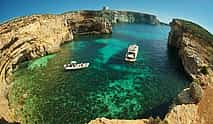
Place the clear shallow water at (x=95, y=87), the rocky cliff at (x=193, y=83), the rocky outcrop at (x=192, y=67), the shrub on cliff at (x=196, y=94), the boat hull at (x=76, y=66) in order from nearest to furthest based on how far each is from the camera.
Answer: the rocky cliff at (x=193, y=83)
the rocky outcrop at (x=192, y=67)
the shrub on cliff at (x=196, y=94)
the clear shallow water at (x=95, y=87)
the boat hull at (x=76, y=66)

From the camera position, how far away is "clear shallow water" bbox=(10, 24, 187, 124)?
37.8 meters

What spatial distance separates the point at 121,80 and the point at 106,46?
115ft

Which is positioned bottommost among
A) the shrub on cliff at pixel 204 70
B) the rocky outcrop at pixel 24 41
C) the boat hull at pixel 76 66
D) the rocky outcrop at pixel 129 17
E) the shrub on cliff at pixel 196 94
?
the shrub on cliff at pixel 196 94

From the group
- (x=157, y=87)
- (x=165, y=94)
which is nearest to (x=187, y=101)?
(x=165, y=94)

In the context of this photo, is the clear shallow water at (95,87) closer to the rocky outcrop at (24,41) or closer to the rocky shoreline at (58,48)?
the rocky outcrop at (24,41)

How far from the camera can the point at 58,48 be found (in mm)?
76625

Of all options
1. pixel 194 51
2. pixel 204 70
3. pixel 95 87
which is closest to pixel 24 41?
pixel 95 87

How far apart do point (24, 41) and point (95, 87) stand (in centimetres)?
2644

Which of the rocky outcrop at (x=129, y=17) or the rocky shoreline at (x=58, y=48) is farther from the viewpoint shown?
the rocky outcrop at (x=129, y=17)

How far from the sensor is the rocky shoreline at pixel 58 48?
102 feet

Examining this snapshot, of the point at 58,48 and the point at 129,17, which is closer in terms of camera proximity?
the point at 58,48

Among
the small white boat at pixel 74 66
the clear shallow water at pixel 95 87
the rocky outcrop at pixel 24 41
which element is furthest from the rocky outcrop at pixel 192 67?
the small white boat at pixel 74 66

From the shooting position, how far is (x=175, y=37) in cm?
8681

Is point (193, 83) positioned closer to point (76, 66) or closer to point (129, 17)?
point (76, 66)
